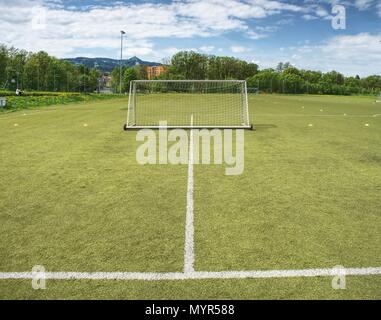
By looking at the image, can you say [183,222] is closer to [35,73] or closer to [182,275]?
[182,275]

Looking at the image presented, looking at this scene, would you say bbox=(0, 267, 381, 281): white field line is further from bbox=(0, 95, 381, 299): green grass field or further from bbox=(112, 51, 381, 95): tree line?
bbox=(112, 51, 381, 95): tree line

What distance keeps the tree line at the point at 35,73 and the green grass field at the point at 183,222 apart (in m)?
97.7

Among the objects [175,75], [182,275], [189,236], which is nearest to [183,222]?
[189,236]

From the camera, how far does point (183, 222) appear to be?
18.7 feet

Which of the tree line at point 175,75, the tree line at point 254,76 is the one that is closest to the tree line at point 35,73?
the tree line at point 175,75

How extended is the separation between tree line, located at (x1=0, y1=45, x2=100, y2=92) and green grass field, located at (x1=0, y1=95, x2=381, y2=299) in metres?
97.7

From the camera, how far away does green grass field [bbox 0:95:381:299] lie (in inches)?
155

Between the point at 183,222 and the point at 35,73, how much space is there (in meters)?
112

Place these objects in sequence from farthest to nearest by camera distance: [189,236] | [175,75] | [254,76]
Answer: [254,76]
[175,75]
[189,236]

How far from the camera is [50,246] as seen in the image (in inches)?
190

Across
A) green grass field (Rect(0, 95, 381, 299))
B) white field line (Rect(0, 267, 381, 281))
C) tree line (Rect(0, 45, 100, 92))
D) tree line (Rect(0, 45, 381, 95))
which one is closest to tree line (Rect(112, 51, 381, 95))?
tree line (Rect(0, 45, 381, 95))

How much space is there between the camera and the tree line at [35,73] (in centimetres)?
9569
